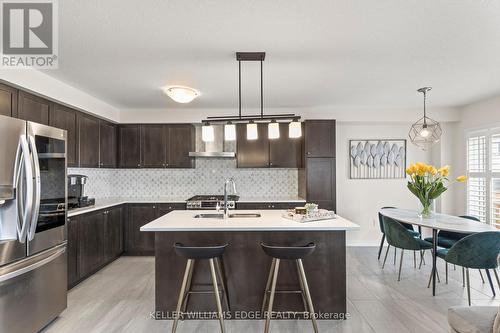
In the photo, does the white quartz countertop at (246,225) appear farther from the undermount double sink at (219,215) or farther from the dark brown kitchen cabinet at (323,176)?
the dark brown kitchen cabinet at (323,176)

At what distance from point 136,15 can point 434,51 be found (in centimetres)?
261

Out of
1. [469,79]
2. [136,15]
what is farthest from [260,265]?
[469,79]

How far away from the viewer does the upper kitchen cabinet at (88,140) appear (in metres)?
3.80

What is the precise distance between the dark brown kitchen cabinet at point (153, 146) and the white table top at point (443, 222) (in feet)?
12.2

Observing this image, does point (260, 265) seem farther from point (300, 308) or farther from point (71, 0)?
point (71, 0)

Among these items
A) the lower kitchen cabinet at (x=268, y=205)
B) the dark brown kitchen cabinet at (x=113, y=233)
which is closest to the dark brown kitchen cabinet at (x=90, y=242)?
the dark brown kitchen cabinet at (x=113, y=233)

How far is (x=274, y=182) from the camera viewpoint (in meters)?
5.14

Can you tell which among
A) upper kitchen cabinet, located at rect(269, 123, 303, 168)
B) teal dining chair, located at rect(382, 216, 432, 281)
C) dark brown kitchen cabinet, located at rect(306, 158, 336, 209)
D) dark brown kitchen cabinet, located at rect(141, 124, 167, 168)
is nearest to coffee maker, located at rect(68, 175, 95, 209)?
dark brown kitchen cabinet, located at rect(141, 124, 167, 168)

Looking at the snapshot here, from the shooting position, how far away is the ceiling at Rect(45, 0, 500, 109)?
1.87 metres

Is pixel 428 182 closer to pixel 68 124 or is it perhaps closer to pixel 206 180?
pixel 206 180

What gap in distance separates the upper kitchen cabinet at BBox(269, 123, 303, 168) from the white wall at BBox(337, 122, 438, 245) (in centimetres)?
87

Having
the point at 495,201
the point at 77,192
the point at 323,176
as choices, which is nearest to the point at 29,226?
the point at 77,192

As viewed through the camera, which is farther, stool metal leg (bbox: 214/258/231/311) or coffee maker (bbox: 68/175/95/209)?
coffee maker (bbox: 68/175/95/209)

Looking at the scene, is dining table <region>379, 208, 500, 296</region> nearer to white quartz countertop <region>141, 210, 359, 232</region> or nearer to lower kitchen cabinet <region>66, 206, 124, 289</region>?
white quartz countertop <region>141, 210, 359, 232</region>
